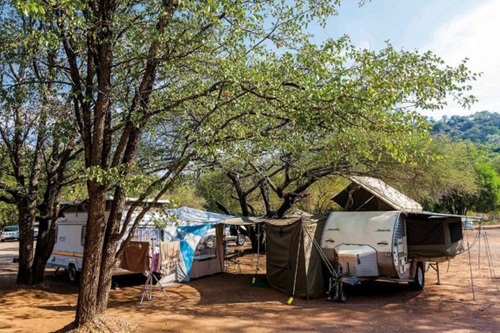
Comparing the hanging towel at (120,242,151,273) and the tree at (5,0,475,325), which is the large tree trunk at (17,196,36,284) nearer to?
the hanging towel at (120,242,151,273)

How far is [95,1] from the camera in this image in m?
6.73

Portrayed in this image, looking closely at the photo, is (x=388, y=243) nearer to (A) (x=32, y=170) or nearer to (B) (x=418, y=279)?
(B) (x=418, y=279)

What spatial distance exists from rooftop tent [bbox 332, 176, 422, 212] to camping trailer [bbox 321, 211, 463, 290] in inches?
22.2

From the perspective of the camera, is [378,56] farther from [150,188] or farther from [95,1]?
[95,1]

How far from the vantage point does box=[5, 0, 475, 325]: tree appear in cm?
587

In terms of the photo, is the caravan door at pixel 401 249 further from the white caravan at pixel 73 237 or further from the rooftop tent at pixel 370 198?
the white caravan at pixel 73 237

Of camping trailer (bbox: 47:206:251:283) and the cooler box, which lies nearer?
the cooler box

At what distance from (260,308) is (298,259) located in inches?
69.4

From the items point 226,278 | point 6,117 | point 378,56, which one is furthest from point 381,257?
point 6,117

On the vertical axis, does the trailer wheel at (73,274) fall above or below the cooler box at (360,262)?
below

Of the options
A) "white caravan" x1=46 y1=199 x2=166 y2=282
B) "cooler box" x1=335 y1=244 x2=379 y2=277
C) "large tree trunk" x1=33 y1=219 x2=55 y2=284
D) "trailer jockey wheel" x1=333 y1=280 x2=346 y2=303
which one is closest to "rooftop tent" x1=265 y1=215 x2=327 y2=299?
"trailer jockey wheel" x1=333 y1=280 x2=346 y2=303

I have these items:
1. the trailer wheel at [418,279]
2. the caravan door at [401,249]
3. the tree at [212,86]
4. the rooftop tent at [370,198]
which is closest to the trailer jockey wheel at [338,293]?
the caravan door at [401,249]

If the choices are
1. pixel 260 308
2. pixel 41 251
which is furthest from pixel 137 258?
pixel 41 251

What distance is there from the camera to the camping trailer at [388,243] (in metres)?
9.53
